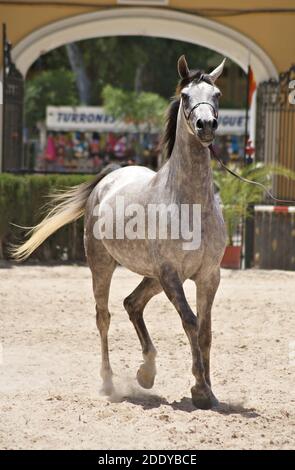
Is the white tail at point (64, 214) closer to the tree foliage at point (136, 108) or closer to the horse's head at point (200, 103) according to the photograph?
the horse's head at point (200, 103)

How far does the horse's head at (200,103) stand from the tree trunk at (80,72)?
3032cm

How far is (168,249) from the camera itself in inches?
209

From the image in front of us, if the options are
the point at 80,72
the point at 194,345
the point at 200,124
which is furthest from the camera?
the point at 80,72

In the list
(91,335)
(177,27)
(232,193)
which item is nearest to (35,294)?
(91,335)

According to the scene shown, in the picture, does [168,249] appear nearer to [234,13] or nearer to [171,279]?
[171,279]

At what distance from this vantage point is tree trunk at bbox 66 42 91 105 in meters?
35.4

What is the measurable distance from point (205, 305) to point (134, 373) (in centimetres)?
118

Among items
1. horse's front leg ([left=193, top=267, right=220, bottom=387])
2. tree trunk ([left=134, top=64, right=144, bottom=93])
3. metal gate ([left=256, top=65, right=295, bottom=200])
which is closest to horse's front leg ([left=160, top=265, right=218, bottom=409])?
horse's front leg ([left=193, top=267, right=220, bottom=387])

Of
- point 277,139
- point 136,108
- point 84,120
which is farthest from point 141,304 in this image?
point 136,108

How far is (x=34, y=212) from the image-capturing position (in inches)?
491

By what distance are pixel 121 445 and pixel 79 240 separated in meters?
8.27

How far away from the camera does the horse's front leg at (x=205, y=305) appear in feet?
17.7

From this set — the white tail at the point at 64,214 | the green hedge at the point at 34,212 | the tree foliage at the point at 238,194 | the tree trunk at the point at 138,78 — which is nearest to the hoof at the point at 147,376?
the white tail at the point at 64,214

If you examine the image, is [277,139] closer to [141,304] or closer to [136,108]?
[141,304]
